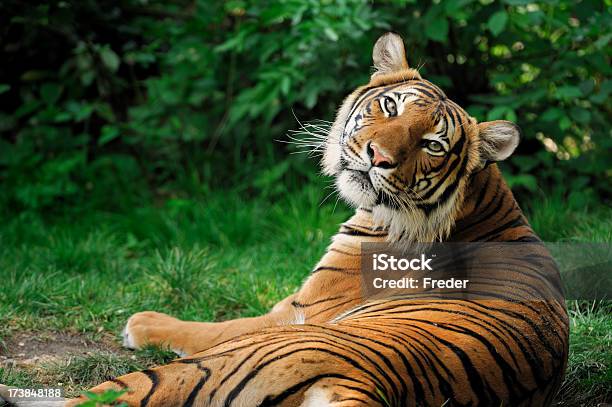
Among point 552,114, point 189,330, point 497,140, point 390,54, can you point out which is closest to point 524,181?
point 552,114

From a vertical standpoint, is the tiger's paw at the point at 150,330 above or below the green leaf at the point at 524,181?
below

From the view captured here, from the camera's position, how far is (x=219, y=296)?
4.87 meters

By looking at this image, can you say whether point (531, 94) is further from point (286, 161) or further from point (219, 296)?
point (219, 296)

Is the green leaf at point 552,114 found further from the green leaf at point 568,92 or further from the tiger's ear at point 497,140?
the tiger's ear at point 497,140

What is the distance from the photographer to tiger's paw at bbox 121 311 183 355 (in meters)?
4.14

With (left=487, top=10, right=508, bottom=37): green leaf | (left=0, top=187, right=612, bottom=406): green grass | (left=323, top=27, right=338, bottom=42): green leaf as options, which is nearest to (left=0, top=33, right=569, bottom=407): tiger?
(left=0, top=187, right=612, bottom=406): green grass

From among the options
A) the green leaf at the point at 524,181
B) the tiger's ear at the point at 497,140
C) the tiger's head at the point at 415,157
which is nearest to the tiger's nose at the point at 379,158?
the tiger's head at the point at 415,157

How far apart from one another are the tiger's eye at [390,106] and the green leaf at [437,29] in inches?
89.5

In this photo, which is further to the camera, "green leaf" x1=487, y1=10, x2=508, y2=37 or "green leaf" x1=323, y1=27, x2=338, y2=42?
"green leaf" x1=323, y1=27, x2=338, y2=42

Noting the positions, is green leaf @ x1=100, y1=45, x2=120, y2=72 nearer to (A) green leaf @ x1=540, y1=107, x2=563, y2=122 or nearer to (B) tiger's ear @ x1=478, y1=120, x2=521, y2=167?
(A) green leaf @ x1=540, y1=107, x2=563, y2=122

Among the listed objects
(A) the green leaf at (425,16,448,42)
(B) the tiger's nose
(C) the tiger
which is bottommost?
(C) the tiger

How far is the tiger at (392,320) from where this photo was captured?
277 centimetres

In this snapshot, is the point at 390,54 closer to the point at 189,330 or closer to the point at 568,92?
the point at 189,330

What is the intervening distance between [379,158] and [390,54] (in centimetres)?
76
